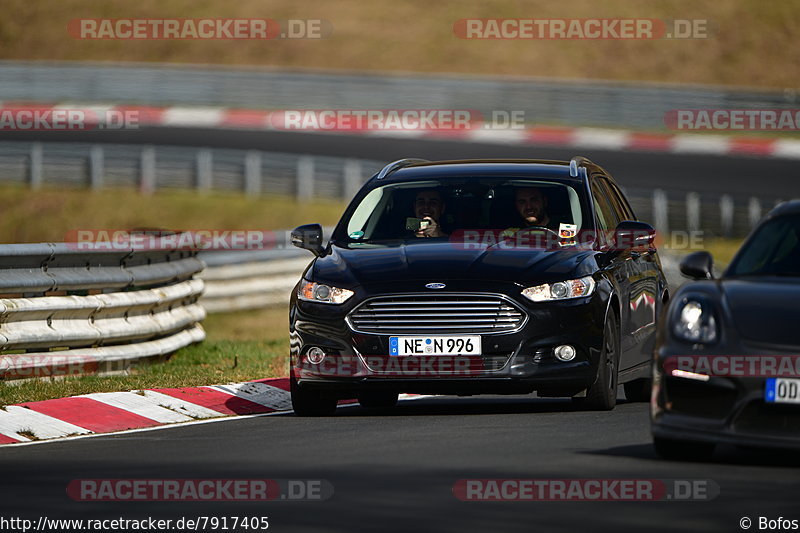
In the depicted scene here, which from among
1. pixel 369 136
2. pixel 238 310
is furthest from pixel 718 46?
pixel 238 310

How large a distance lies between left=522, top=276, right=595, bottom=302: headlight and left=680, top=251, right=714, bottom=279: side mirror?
1752mm

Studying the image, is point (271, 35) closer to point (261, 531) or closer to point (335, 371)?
point (335, 371)

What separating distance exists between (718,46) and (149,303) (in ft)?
126

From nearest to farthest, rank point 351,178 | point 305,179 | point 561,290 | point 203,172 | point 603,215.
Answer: point 561,290 < point 603,215 < point 351,178 < point 305,179 < point 203,172

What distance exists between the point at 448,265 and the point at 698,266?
2285 millimetres

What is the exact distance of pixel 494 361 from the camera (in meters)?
10.7

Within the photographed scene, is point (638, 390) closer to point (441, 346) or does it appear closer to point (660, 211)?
point (441, 346)

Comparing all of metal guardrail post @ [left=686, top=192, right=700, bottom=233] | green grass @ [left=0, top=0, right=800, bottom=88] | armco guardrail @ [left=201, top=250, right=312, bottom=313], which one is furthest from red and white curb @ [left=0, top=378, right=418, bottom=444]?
green grass @ [left=0, top=0, right=800, bottom=88]

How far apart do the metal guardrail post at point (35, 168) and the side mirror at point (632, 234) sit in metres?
23.5

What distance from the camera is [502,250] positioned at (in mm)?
11312

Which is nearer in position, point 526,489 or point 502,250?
point 526,489
